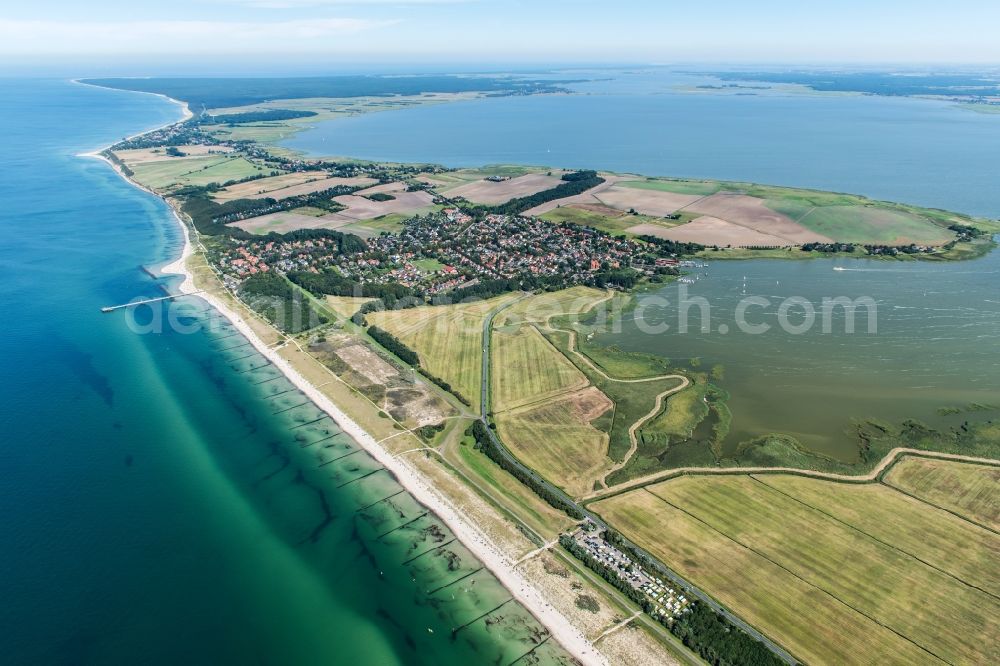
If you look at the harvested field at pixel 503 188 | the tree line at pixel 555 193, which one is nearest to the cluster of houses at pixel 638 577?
the tree line at pixel 555 193

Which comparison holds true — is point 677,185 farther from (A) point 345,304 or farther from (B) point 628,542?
(B) point 628,542

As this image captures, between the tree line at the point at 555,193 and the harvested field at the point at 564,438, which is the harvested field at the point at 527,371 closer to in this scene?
the harvested field at the point at 564,438

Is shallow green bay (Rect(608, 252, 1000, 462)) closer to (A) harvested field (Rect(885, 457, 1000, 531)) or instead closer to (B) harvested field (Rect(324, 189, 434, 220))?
(A) harvested field (Rect(885, 457, 1000, 531))

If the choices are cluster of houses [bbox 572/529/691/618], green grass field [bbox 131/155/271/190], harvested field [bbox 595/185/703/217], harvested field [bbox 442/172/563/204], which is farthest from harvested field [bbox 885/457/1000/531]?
green grass field [bbox 131/155/271/190]

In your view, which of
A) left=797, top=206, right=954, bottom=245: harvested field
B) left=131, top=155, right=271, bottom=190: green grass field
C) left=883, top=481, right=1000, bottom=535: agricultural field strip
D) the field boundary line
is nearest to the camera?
the field boundary line

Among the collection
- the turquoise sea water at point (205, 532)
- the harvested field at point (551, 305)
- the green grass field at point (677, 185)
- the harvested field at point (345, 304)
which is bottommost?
the turquoise sea water at point (205, 532)

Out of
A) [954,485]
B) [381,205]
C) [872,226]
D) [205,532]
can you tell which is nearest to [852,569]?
[954,485]

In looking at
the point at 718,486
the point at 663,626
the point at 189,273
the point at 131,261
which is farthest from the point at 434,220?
the point at 663,626
